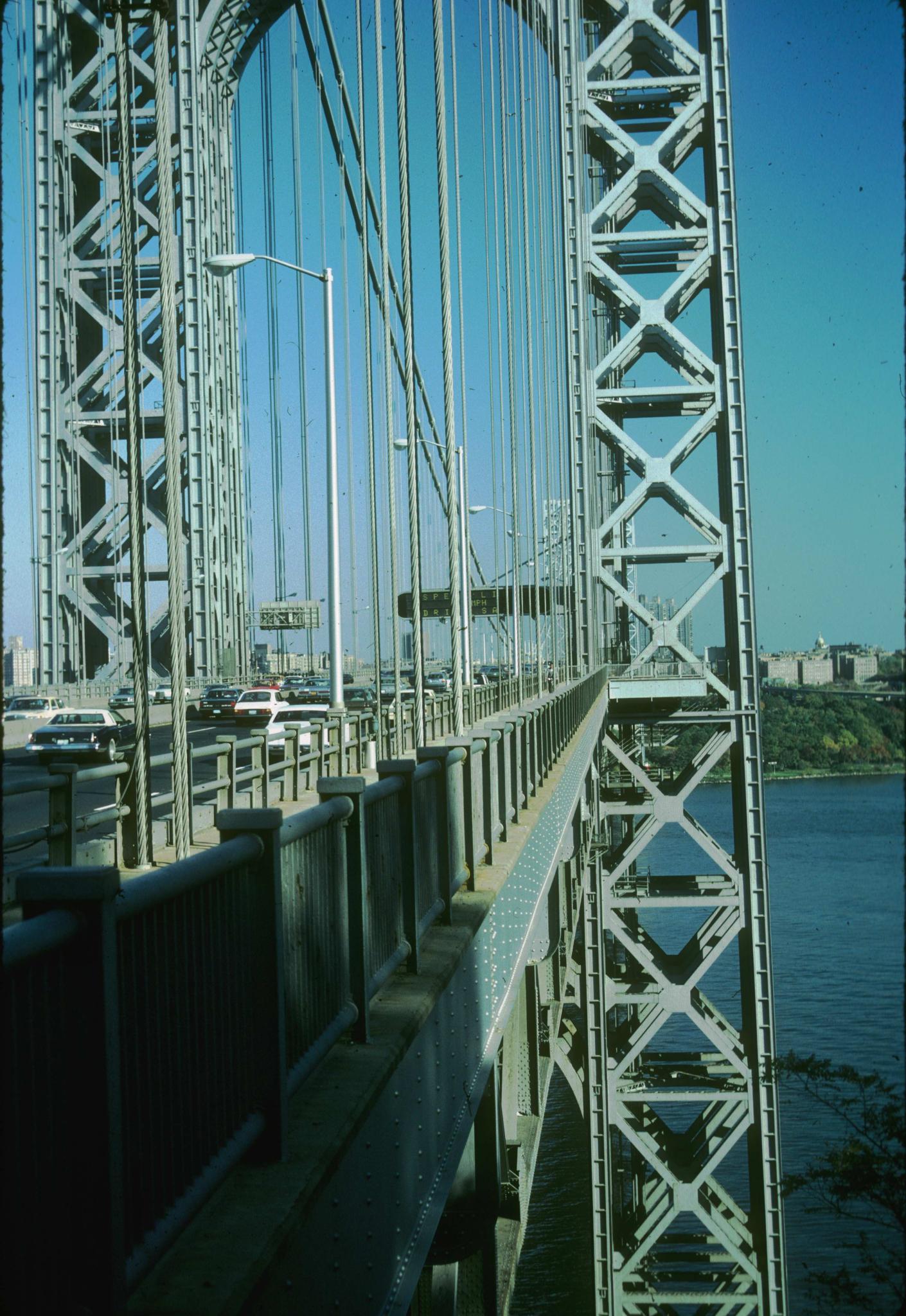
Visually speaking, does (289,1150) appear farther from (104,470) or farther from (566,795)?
(104,470)

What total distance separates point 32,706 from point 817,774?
32.7 meters

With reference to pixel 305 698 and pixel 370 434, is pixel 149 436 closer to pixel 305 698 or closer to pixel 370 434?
pixel 305 698

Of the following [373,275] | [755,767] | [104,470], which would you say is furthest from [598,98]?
[104,470]

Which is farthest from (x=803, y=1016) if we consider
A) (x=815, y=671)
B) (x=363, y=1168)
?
(x=363, y=1168)

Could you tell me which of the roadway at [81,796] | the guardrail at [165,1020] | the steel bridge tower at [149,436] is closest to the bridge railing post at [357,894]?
the guardrail at [165,1020]

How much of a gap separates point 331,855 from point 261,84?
106 feet

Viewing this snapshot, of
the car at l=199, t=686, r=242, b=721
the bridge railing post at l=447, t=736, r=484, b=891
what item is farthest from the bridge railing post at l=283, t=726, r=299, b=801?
the car at l=199, t=686, r=242, b=721

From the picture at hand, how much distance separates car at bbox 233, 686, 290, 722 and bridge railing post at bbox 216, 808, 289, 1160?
103 ft

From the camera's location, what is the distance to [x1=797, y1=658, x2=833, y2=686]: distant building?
3961mm

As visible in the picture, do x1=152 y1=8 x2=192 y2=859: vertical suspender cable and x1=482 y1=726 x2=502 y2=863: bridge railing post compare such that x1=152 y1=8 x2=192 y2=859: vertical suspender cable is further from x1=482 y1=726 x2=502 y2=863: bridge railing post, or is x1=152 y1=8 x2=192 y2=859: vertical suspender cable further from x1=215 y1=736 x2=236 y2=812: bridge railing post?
x1=215 y1=736 x2=236 y2=812: bridge railing post

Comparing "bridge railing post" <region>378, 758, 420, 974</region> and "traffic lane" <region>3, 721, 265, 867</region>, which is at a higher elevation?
"bridge railing post" <region>378, 758, 420, 974</region>

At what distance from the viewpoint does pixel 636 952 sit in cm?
2716

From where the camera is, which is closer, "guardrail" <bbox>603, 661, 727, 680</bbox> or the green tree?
the green tree

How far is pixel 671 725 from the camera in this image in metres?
29.5
